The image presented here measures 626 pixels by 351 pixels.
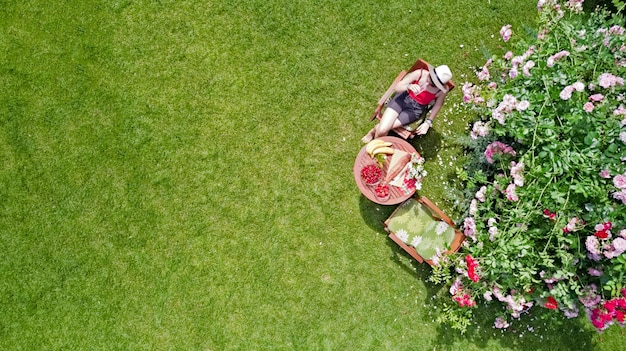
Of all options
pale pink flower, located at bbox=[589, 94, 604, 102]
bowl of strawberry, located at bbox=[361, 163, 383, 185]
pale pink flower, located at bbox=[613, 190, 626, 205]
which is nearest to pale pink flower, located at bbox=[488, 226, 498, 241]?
pale pink flower, located at bbox=[613, 190, 626, 205]

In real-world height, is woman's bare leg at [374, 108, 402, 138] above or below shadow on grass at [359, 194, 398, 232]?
above

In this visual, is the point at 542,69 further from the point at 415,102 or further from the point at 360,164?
the point at 360,164

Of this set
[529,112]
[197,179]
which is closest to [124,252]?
[197,179]

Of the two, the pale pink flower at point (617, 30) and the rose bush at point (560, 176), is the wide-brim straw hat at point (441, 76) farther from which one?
the pale pink flower at point (617, 30)

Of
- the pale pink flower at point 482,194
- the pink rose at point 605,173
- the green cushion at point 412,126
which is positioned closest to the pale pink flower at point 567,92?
the pink rose at point 605,173

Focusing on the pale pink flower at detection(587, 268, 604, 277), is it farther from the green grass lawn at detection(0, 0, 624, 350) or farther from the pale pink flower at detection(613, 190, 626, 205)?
the green grass lawn at detection(0, 0, 624, 350)

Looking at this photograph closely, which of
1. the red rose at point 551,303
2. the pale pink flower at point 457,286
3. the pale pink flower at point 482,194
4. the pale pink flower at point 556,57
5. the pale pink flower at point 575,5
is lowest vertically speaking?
the pale pink flower at point 457,286
